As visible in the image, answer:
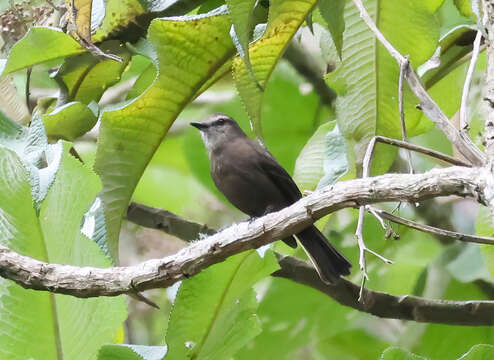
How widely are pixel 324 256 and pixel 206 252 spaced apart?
3.52 ft

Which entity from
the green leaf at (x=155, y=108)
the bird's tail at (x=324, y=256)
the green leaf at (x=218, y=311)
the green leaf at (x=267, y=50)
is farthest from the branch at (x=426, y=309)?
the green leaf at (x=155, y=108)

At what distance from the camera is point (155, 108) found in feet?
7.88

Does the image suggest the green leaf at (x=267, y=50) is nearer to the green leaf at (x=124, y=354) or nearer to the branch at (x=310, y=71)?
the green leaf at (x=124, y=354)

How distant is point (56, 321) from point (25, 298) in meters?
0.09

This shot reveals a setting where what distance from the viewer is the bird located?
3.12 m

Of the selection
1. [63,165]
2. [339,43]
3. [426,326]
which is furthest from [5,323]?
[426,326]

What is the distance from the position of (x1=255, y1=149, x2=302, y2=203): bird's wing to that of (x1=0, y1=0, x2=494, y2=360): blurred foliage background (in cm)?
10

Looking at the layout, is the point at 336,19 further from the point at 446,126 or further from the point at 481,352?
the point at 481,352

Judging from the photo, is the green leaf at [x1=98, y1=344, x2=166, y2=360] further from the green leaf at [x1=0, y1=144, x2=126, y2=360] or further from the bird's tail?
the bird's tail

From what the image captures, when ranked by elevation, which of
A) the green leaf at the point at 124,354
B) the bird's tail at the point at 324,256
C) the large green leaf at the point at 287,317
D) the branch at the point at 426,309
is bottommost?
the large green leaf at the point at 287,317

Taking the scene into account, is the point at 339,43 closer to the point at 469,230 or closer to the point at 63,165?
the point at 63,165

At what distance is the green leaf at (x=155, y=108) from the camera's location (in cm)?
235

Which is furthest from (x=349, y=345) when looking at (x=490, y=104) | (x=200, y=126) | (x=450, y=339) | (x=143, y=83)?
(x=490, y=104)

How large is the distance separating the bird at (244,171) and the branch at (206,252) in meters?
1.30
